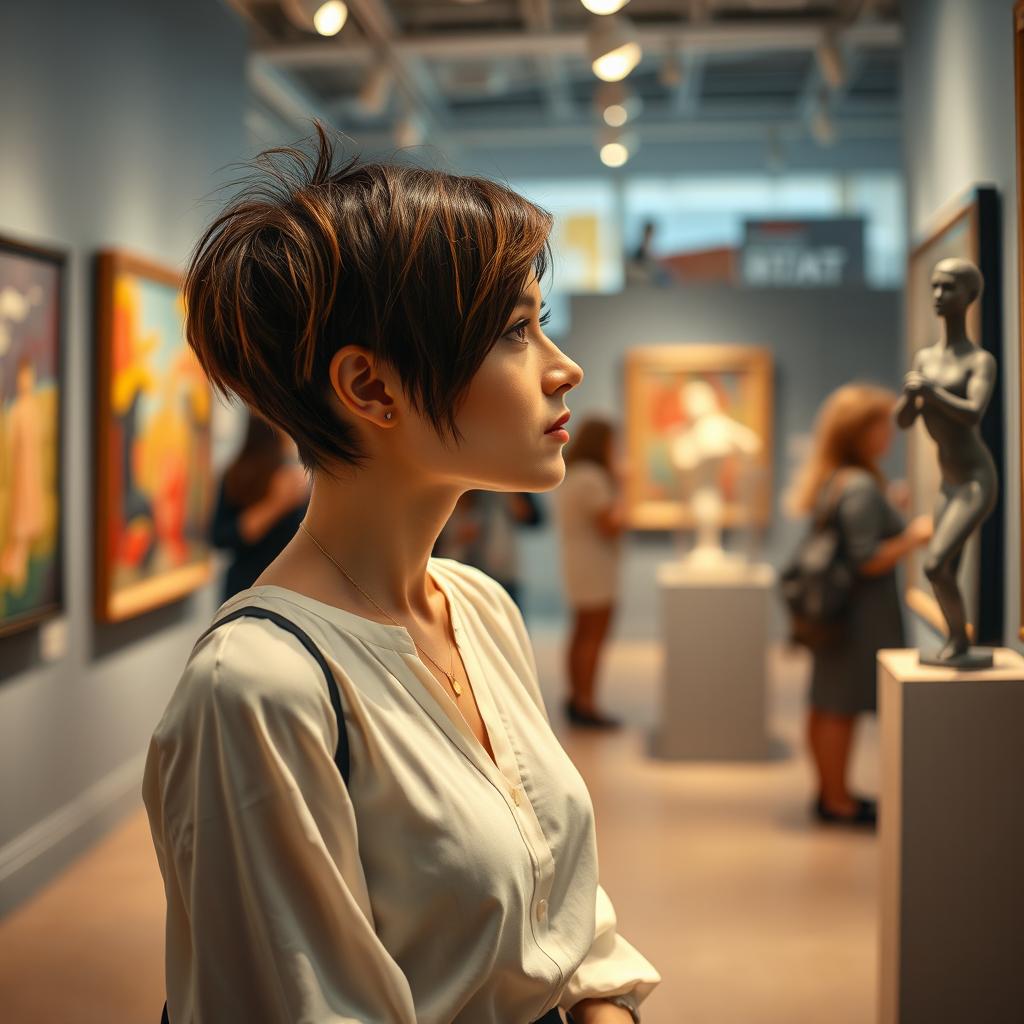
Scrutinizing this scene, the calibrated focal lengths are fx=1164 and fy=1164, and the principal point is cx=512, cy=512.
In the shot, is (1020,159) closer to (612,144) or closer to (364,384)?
(364,384)

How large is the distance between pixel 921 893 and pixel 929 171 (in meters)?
3.14

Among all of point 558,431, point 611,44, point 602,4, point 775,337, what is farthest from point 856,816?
point 775,337

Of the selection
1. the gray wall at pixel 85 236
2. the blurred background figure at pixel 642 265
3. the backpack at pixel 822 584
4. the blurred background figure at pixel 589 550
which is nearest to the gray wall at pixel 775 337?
the blurred background figure at pixel 642 265

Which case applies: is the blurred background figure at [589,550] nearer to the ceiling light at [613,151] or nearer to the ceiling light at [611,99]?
the ceiling light at [611,99]

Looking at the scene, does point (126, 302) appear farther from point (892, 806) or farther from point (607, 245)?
point (607, 245)

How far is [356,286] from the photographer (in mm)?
1120

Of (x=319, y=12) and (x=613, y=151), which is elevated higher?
(x=613, y=151)

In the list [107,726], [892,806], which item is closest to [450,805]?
[892,806]

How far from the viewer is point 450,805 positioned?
3.63 feet

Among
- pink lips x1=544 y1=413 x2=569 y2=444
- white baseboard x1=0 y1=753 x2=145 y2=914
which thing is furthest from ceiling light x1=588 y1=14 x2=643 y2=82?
pink lips x1=544 y1=413 x2=569 y2=444

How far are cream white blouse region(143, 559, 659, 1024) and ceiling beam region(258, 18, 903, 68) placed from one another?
23.0 feet

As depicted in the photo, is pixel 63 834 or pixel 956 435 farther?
pixel 63 834

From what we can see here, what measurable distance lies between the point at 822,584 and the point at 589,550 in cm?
219

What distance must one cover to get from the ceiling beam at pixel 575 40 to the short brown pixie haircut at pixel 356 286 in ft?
22.3
